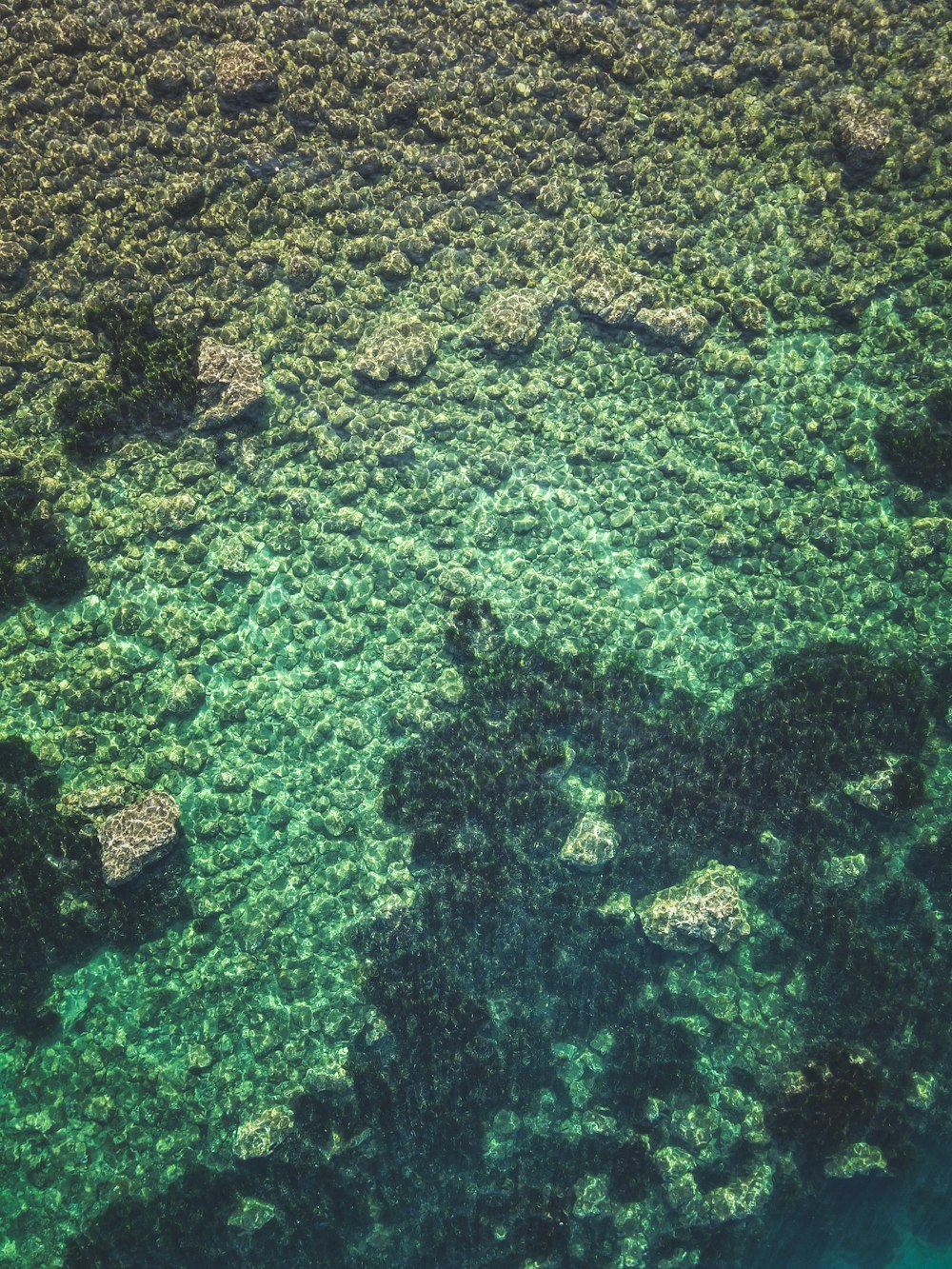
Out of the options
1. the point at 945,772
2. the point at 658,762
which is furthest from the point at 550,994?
the point at 945,772

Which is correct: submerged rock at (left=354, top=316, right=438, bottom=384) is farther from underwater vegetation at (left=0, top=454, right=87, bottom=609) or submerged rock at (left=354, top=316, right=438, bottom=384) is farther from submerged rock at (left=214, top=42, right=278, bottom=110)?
underwater vegetation at (left=0, top=454, right=87, bottom=609)

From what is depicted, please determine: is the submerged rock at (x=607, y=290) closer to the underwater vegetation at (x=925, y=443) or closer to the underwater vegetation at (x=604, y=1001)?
the underwater vegetation at (x=925, y=443)

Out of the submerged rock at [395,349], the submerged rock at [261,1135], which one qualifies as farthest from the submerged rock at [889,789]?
the submerged rock at [395,349]

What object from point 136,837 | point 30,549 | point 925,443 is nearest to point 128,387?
point 30,549

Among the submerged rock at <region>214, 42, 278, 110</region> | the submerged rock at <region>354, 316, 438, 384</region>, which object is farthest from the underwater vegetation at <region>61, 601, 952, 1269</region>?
the submerged rock at <region>214, 42, 278, 110</region>

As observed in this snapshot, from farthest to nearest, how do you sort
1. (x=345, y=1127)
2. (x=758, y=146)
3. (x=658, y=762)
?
(x=758, y=146), (x=658, y=762), (x=345, y=1127)

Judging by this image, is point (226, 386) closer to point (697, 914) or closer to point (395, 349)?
point (395, 349)

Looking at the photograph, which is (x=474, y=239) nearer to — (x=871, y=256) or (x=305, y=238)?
(x=305, y=238)

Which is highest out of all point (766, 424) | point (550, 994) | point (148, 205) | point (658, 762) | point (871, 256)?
point (871, 256)
